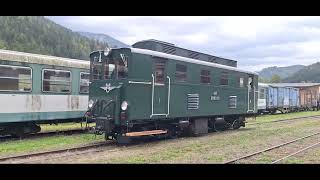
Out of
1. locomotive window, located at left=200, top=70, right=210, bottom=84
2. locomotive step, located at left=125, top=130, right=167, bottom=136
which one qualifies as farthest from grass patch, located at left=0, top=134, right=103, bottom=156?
locomotive window, located at left=200, top=70, right=210, bottom=84

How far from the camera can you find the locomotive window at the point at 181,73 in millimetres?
15906

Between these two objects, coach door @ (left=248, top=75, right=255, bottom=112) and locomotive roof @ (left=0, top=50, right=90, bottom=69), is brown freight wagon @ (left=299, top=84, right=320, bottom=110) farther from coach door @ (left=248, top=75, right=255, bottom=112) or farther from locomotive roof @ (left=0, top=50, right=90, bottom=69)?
locomotive roof @ (left=0, top=50, right=90, bottom=69)

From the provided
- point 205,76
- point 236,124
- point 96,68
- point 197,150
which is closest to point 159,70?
point 96,68

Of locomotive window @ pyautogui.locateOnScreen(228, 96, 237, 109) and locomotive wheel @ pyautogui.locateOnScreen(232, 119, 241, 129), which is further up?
locomotive window @ pyautogui.locateOnScreen(228, 96, 237, 109)

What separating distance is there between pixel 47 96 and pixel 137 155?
631 centimetres

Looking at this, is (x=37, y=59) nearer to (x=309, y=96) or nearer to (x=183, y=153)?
(x=183, y=153)

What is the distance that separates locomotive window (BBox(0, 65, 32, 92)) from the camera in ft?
48.4

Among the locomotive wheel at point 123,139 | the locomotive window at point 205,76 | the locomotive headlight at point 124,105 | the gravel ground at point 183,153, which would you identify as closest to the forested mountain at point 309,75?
the locomotive window at point 205,76

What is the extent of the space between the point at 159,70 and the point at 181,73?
147 centimetres

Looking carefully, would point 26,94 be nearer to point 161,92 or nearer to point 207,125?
point 161,92

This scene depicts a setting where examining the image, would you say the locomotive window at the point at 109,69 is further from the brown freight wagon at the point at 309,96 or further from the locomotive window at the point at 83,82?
the brown freight wagon at the point at 309,96

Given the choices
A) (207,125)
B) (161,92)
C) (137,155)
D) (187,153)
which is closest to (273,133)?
(207,125)

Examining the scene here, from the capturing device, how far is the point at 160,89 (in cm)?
1495

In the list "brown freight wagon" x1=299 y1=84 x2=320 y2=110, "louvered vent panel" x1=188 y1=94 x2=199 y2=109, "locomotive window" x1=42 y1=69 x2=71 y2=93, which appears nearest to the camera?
"locomotive window" x1=42 y1=69 x2=71 y2=93
